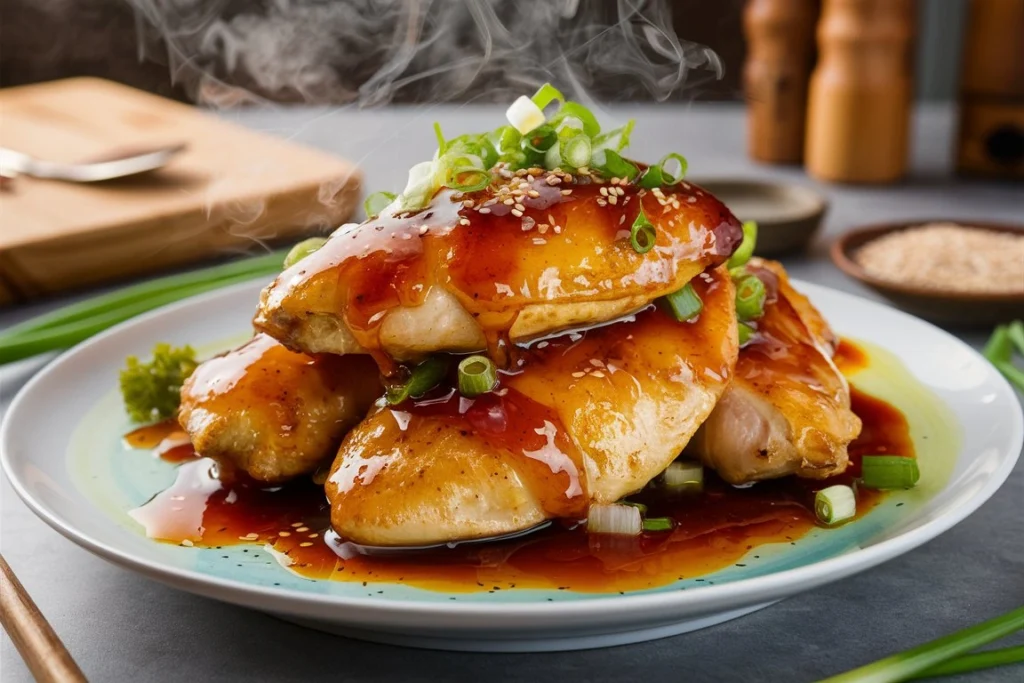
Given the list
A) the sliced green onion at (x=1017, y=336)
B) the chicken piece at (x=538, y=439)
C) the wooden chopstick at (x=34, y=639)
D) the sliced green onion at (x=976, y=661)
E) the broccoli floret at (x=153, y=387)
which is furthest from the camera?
the sliced green onion at (x=1017, y=336)

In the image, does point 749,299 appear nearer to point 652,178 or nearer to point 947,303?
point 652,178

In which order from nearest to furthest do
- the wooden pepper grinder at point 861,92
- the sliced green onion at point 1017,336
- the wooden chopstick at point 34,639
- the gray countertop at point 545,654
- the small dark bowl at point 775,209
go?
the wooden chopstick at point 34,639
the gray countertop at point 545,654
the sliced green onion at point 1017,336
the small dark bowl at point 775,209
the wooden pepper grinder at point 861,92

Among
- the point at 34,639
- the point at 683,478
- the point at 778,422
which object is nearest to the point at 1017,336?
the point at 778,422

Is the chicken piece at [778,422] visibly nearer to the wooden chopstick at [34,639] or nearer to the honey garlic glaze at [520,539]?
the honey garlic glaze at [520,539]

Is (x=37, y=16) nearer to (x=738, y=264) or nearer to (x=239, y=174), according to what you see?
(x=239, y=174)

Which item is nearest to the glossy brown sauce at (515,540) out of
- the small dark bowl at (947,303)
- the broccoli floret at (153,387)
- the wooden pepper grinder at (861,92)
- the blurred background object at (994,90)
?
the broccoli floret at (153,387)
